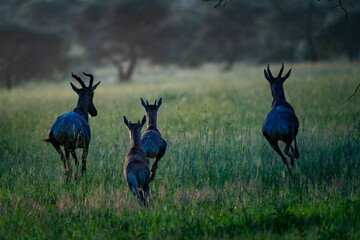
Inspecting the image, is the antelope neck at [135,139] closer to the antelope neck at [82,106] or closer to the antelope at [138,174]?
the antelope at [138,174]

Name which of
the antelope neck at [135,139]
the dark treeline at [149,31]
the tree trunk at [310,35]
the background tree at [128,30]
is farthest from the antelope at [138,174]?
the tree trunk at [310,35]

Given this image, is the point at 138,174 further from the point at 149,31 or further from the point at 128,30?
the point at 149,31

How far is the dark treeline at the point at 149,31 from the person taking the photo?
3556 cm

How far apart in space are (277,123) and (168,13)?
105 feet

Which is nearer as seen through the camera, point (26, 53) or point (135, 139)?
point (135, 139)

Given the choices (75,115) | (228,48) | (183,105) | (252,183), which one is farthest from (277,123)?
(228,48)

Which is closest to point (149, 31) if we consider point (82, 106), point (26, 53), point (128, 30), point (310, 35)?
point (128, 30)

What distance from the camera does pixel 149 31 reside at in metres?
38.0

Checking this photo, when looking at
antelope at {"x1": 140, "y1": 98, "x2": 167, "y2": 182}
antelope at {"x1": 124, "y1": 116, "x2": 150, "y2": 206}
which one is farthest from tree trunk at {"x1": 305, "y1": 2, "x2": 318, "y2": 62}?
antelope at {"x1": 124, "y1": 116, "x2": 150, "y2": 206}

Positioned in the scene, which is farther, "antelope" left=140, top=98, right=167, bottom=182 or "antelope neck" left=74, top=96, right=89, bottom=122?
"antelope neck" left=74, top=96, right=89, bottom=122

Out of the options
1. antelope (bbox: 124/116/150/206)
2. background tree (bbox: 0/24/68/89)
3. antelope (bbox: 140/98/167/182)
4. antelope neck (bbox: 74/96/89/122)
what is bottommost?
antelope (bbox: 124/116/150/206)

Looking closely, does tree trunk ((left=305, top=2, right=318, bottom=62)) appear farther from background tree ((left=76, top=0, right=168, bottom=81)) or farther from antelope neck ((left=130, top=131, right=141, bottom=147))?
antelope neck ((left=130, top=131, right=141, bottom=147))

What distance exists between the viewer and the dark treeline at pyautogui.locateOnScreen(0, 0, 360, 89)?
35562 millimetres

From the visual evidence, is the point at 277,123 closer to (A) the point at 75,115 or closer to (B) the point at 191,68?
(A) the point at 75,115
